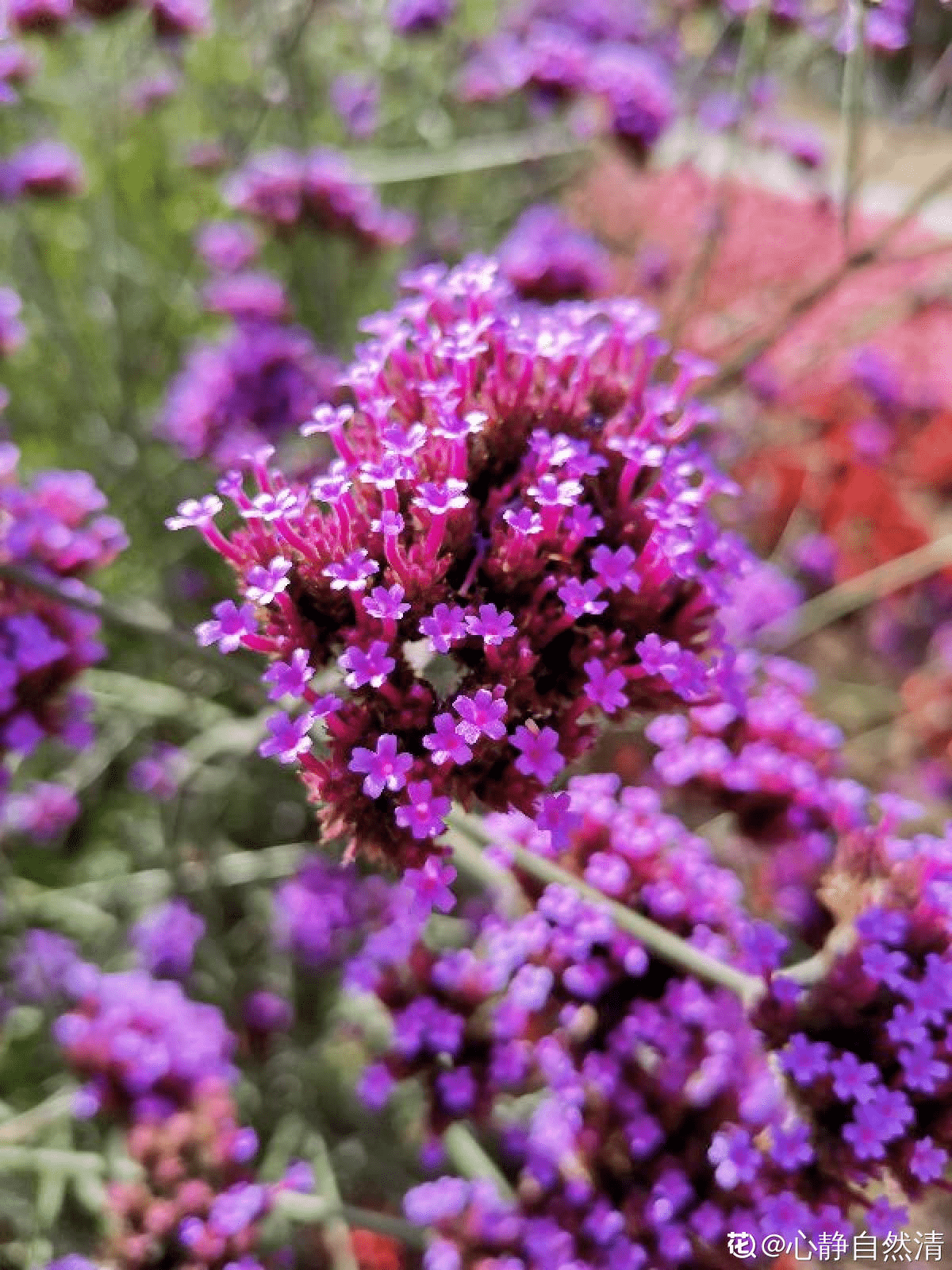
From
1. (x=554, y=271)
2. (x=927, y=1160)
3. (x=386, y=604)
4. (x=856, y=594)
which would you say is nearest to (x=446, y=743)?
(x=386, y=604)

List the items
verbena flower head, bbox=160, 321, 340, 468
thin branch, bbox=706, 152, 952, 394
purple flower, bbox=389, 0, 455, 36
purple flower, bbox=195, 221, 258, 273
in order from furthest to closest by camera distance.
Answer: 1. purple flower, bbox=195, 221, 258, 273
2. purple flower, bbox=389, 0, 455, 36
3. verbena flower head, bbox=160, 321, 340, 468
4. thin branch, bbox=706, 152, 952, 394

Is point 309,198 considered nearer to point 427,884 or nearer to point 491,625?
point 491,625

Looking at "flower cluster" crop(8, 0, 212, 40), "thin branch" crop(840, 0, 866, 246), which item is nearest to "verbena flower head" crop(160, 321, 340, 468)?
"flower cluster" crop(8, 0, 212, 40)

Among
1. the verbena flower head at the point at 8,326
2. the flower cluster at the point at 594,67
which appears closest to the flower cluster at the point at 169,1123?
the verbena flower head at the point at 8,326

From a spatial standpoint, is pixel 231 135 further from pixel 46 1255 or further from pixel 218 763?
pixel 46 1255

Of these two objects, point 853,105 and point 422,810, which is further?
point 853,105

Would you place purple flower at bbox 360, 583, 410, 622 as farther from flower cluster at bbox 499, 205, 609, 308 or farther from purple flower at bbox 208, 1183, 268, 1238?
flower cluster at bbox 499, 205, 609, 308

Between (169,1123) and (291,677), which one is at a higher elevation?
(291,677)

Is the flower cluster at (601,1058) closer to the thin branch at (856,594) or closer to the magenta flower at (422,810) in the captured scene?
the magenta flower at (422,810)
